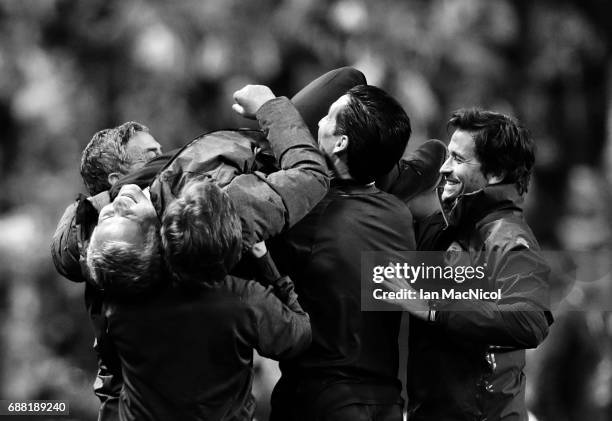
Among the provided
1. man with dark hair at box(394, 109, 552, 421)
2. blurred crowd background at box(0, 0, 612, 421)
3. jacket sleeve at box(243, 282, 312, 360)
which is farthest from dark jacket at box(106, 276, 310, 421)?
blurred crowd background at box(0, 0, 612, 421)

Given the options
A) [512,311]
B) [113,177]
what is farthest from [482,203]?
[113,177]

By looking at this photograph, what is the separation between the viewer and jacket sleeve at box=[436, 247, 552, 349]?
1779 millimetres

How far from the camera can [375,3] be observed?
515 centimetres

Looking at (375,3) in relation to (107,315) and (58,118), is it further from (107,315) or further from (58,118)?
(107,315)

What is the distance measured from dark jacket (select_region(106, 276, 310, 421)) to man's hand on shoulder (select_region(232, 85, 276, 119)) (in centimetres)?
32

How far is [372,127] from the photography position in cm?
184

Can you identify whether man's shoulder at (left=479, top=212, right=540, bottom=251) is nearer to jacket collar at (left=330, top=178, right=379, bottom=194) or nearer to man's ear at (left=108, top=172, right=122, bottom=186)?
jacket collar at (left=330, top=178, right=379, bottom=194)

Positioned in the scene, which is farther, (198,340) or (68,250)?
(68,250)

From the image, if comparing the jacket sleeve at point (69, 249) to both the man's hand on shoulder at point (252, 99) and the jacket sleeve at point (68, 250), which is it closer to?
the jacket sleeve at point (68, 250)

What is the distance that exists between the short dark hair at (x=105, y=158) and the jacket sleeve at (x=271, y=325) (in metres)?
0.38

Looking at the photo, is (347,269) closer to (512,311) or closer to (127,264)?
(512,311)

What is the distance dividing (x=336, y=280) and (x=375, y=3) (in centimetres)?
345

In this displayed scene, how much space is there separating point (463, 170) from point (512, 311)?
0.26m

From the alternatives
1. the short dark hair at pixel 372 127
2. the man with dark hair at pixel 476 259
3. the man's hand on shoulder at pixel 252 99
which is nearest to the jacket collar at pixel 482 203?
the man with dark hair at pixel 476 259
